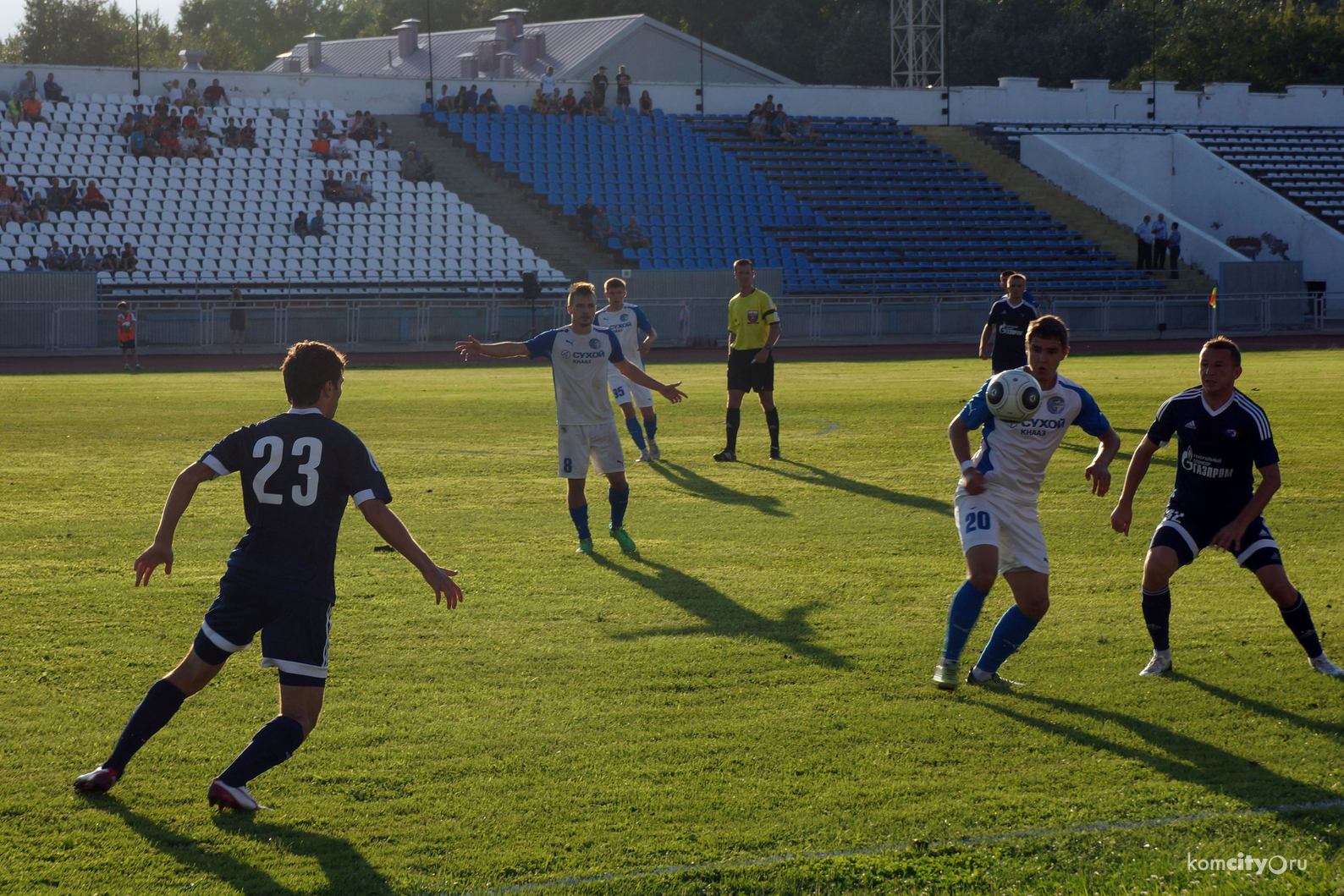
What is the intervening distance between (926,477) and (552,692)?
7.33 meters

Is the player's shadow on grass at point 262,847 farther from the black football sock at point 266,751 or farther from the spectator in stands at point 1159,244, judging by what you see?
the spectator in stands at point 1159,244

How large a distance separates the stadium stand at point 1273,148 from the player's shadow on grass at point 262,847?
45773 mm

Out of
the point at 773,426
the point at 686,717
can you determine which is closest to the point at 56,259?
the point at 773,426

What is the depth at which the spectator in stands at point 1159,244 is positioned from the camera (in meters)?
40.6

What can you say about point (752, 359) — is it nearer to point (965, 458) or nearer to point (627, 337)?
point (627, 337)

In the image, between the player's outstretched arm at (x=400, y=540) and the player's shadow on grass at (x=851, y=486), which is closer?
the player's outstretched arm at (x=400, y=540)

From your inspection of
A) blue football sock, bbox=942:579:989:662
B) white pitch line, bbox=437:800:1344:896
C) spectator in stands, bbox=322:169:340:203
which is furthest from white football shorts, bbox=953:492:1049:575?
spectator in stands, bbox=322:169:340:203

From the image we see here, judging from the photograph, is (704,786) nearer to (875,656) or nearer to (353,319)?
(875,656)

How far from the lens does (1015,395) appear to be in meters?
5.82

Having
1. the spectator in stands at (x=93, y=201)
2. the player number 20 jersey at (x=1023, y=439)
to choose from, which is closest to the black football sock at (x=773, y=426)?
the player number 20 jersey at (x=1023, y=439)

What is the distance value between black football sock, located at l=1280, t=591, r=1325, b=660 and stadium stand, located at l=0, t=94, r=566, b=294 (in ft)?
94.1

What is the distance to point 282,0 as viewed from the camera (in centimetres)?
9994

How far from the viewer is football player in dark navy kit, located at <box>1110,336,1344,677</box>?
6168 millimetres

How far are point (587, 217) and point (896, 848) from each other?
34916mm
